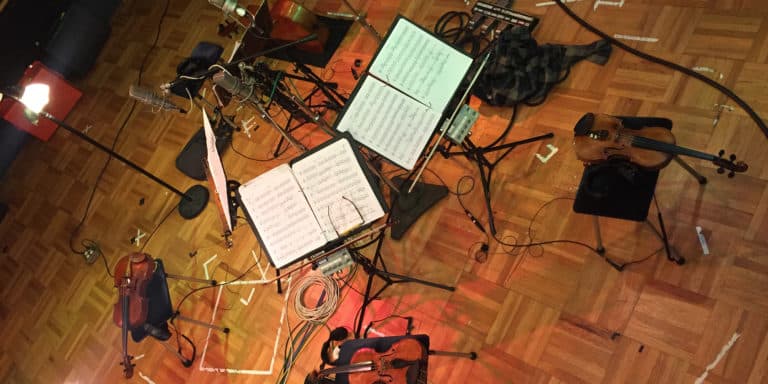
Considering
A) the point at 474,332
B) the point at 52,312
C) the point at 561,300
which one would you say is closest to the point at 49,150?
the point at 52,312

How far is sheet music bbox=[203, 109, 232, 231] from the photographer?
90.5 inches

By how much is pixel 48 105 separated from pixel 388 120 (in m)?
4.24

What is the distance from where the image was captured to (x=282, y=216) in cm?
234

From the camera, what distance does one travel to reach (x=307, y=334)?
A: 317 cm

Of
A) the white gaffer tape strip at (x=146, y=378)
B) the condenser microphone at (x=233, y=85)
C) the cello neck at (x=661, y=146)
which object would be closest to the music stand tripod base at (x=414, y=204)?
the condenser microphone at (x=233, y=85)

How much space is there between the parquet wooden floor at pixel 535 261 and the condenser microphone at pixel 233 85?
1.35 meters

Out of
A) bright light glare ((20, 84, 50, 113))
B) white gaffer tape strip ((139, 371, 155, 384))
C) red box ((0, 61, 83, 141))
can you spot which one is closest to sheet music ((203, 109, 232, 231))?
bright light glare ((20, 84, 50, 113))

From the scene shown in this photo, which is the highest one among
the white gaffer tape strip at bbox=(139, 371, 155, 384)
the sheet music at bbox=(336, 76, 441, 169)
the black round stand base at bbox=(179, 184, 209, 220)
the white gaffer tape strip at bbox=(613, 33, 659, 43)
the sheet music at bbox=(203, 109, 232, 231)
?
the white gaffer tape strip at bbox=(613, 33, 659, 43)

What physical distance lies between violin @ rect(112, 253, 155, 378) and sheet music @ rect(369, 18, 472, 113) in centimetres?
176

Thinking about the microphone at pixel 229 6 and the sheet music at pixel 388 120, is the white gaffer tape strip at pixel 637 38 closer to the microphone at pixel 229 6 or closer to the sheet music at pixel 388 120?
the sheet music at pixel 388 120

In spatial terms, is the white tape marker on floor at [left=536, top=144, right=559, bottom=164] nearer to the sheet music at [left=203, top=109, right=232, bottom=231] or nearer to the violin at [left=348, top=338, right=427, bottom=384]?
the violin at [left=348, top=338, right=427, bottom=384]

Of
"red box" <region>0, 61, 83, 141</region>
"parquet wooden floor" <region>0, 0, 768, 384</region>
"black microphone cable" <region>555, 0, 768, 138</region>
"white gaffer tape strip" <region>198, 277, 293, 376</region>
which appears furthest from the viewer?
"red box" <region>0, 61, 83, 141</region>

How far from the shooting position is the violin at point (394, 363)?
2.16m

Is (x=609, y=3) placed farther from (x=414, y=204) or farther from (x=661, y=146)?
(x=414, y=204)
